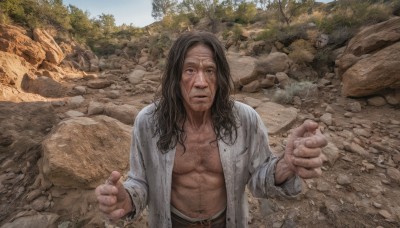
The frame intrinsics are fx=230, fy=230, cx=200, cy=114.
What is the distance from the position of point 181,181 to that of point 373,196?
8.68ft

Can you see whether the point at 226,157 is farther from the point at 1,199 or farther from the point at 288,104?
the point at 288,104

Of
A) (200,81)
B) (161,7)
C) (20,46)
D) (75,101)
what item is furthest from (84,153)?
(161,7)

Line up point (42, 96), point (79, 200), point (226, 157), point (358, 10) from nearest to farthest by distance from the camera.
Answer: point (226, 157) < point (79, 200) < point (42, 96) < point (358, 10)

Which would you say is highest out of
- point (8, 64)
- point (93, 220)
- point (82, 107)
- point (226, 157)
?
point (8, 64)

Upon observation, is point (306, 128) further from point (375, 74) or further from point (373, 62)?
point (373, 62)

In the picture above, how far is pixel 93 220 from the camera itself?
2.70 m

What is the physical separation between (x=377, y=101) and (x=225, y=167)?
181 inches

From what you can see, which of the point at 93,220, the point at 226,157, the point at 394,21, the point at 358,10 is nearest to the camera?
the point at 226,157

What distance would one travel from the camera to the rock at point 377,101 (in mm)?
4707

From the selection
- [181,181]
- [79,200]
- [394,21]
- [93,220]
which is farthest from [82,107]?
[394,21]

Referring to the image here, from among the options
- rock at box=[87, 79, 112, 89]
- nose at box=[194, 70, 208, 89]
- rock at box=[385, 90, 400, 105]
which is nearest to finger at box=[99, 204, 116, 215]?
nose at box=[194, 70, 208, 89]

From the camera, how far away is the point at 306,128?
1188 millimetres

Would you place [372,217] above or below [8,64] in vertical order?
below

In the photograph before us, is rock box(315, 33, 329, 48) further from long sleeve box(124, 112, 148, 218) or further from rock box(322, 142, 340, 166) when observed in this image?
long sleeve box(124, 112, 148, 218)
